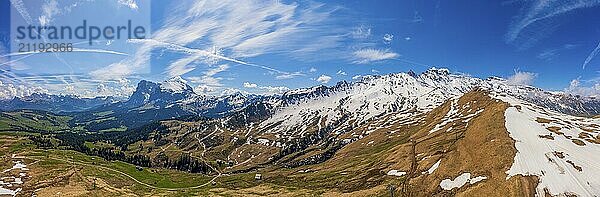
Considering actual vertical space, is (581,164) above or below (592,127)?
below

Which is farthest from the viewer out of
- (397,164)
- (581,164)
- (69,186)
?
(69,186)

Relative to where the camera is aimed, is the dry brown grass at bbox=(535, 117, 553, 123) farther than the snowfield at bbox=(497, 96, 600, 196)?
Yes

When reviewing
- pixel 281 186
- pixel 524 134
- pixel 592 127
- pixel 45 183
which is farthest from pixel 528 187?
pixel 45 183

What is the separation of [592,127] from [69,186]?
226 metres

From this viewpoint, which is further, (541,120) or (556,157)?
(541,120)

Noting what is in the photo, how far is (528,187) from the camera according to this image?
3775 inches

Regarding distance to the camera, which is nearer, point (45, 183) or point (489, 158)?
point (489, 158)

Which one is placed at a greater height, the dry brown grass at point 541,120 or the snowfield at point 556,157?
the dry brown grass at point 541,120

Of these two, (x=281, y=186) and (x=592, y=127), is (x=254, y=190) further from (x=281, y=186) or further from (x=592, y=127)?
(x=592, y=127)

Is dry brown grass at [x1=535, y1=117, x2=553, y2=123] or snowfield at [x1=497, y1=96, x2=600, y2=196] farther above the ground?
dry brown grass at [x1=535, y1=117, x2=553, y2=123]

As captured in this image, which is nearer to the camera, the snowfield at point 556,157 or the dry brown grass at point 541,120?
the snowfield at point 556,157

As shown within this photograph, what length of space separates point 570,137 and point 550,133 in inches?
217

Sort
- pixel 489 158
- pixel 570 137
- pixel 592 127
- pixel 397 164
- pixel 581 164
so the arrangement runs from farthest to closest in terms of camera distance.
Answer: pixel 397 164, pixel 592 127, pixel 570 137, pixel 489 158, pixel 581 164

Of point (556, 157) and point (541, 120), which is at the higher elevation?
point (541, 120)
